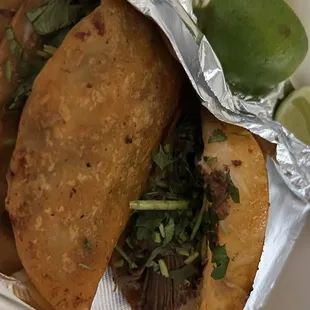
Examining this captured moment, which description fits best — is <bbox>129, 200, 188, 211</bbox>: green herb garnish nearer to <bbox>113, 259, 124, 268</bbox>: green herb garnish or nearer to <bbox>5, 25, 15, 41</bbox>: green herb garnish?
<bbox>113, 259, 124, 268</bbox>: green herb garnish

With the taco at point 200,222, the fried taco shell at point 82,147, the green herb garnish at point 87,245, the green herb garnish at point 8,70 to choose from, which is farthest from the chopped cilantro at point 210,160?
the green herb garnish at point 8,70

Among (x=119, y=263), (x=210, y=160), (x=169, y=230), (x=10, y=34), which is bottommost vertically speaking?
(x=119, y=263)

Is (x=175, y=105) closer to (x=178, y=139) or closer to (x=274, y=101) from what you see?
(x=178, y=139)

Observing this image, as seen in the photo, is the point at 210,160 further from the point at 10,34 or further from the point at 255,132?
the point at 10,34

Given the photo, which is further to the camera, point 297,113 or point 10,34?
point 297,113

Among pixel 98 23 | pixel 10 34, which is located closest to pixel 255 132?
pixel 98 23

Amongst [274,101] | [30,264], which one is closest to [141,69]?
[30,264]

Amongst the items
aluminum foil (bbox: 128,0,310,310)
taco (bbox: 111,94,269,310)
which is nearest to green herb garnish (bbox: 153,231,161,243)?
taco (bbox: 111,94,269,310)
